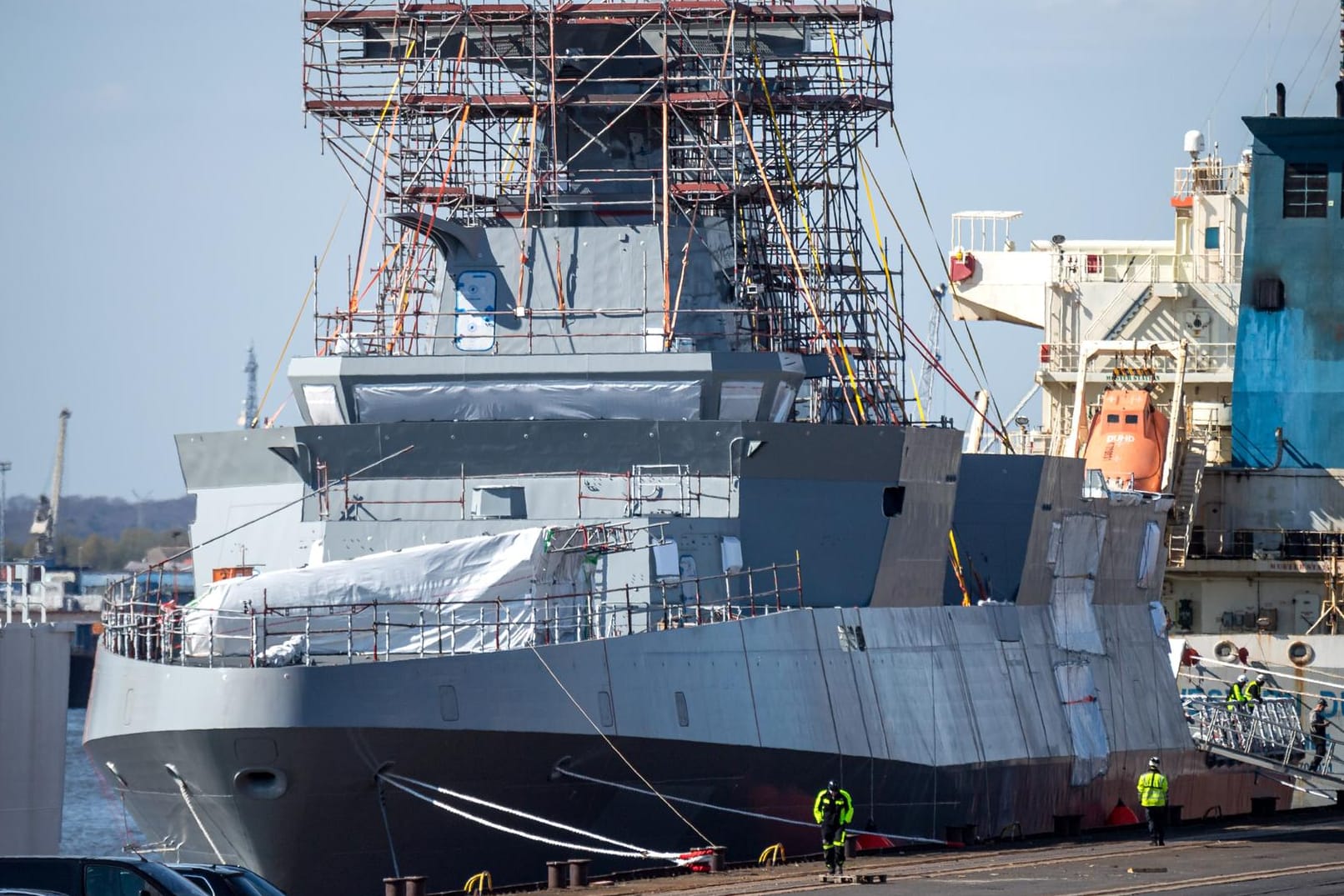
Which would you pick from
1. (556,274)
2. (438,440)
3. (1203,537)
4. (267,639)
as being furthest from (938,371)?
(1203,537)

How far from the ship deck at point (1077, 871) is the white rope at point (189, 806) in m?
2.83

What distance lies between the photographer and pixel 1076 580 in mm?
31953

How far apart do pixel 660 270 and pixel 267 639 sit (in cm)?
887

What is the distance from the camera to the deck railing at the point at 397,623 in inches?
827

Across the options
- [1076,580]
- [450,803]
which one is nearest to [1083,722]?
[1076,580]

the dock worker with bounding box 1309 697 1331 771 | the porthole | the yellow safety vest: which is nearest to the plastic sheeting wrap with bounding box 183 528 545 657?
the porthole

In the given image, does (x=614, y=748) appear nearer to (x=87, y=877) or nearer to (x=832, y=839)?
(x=832, y=839)

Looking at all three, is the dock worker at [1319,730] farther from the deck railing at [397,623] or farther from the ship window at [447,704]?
the ship window at [447,704]

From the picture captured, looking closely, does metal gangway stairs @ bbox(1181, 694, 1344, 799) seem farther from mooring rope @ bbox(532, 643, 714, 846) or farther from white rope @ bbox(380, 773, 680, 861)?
white rope @ bbox(380, 773, 680, 861)

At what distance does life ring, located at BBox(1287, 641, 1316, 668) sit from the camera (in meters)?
41.3

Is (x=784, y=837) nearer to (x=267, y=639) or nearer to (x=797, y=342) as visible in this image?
(x=267, y=639)

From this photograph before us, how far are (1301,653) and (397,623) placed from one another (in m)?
25.0

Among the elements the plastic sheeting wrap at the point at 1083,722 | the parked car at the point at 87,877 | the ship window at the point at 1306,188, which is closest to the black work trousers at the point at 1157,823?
the plastic sheeting wrap at the point at 1083,722

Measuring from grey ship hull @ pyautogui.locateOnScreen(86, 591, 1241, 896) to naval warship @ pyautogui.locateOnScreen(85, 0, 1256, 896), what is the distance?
41mm
